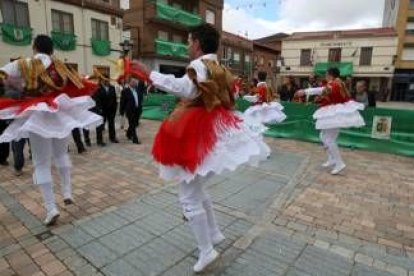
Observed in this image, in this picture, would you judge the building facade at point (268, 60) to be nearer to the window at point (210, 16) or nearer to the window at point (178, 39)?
the window at point (210, 16)

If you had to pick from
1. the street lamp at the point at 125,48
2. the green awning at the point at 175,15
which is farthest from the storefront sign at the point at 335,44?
the street lamp at the point at 125,48

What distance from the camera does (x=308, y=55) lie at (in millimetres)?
35094

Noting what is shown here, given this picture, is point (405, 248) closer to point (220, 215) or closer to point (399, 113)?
point (220, 215)

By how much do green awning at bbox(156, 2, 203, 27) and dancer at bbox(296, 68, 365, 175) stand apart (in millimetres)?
19414

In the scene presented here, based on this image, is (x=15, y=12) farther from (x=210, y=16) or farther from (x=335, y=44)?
(x=335, y=44)

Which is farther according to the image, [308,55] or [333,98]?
[308,55]

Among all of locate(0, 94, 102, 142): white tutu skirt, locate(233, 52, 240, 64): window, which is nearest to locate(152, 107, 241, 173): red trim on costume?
locate(0, 94, 102, 142): white tutu skirt

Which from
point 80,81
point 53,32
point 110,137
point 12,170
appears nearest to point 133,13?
point 53,32

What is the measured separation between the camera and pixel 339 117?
5.82 meters

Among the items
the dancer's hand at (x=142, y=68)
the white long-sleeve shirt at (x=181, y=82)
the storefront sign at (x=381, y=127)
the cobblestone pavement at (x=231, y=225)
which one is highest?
the dancer's hand at (x=142, y=68)

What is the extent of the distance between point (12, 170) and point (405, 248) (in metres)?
6.30

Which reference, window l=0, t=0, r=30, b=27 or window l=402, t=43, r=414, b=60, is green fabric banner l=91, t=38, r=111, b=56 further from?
window l=402, t=43, r=414, b=60

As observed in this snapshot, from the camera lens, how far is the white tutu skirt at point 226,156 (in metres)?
2.53

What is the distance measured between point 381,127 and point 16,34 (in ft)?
57.4
